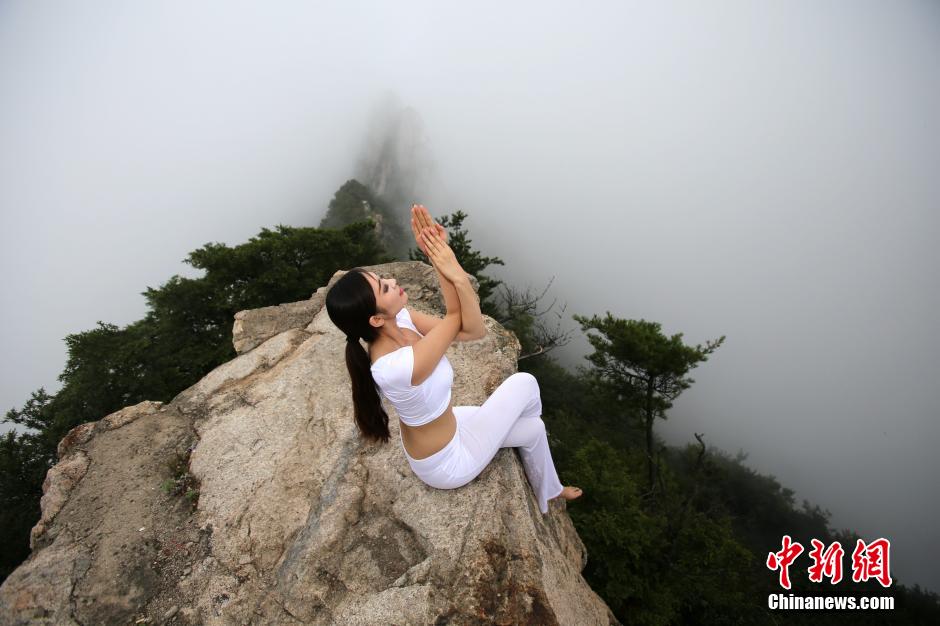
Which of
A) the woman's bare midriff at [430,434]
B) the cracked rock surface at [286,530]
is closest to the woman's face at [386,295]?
the woman's bare midriff at [430,434]

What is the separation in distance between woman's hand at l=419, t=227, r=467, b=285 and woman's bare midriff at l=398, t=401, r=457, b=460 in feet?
3.37

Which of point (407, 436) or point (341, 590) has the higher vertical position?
point (407, 436)

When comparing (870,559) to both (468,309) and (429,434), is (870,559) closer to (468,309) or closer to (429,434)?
(429,434)

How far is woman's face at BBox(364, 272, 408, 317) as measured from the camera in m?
2.86

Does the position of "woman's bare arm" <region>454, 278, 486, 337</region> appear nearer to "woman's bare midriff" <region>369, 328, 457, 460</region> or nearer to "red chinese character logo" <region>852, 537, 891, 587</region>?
"woman's bare midriff" <region>369, 328, 457, 460</region>

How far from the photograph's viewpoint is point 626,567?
9.58 meters

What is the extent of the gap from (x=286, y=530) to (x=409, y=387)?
231 cm

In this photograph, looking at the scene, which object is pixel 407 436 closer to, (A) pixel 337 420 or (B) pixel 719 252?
(A) pixel 337 420

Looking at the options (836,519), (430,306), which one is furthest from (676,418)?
(430,306)

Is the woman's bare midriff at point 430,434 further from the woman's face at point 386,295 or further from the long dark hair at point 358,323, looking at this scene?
the woman's face at point 386,295

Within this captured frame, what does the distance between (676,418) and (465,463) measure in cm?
7382

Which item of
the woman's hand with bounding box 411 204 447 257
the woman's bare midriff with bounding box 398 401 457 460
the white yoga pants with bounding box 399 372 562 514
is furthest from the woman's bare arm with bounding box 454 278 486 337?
the white yoga pants with bounding box 399 372 562 514

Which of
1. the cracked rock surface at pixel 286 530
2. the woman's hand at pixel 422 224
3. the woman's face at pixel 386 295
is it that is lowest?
the cracked rock surface at pixel 286 530

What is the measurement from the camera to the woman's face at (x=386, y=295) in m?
2.86
